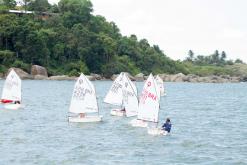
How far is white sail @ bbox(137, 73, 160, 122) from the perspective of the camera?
51.3 m

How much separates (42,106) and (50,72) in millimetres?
84911

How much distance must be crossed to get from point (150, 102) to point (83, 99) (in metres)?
Result: 8.42

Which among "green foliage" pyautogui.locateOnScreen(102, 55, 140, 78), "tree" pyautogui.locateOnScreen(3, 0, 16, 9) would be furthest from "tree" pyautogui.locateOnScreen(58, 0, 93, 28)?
"green foliage" pyautogui.locateOnScreen(102, 55, 140, 78)

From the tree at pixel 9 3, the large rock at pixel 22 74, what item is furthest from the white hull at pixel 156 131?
the tree at pixel 9 3

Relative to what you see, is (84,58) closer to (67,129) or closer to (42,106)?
(42,106)

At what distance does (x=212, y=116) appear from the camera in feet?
246

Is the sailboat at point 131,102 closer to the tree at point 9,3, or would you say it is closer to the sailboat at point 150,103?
the sailboat at point 150,103

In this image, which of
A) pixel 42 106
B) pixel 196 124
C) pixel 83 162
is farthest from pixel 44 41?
pixel 83 162

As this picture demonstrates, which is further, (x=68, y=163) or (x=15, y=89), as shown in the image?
(x=15, y=89)

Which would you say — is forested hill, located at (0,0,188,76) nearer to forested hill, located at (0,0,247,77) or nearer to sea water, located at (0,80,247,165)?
forested hill, located at (0,0,247,77)

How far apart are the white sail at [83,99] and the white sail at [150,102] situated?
6748mm

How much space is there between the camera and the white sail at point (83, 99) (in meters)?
57.6

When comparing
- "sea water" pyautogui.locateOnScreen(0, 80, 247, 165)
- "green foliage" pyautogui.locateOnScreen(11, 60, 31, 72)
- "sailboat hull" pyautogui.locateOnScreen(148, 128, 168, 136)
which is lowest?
"sea water" pyautogui.locateOnScreen(0, 80, 247, 165)

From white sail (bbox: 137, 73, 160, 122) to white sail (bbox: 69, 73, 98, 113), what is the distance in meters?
6.75
